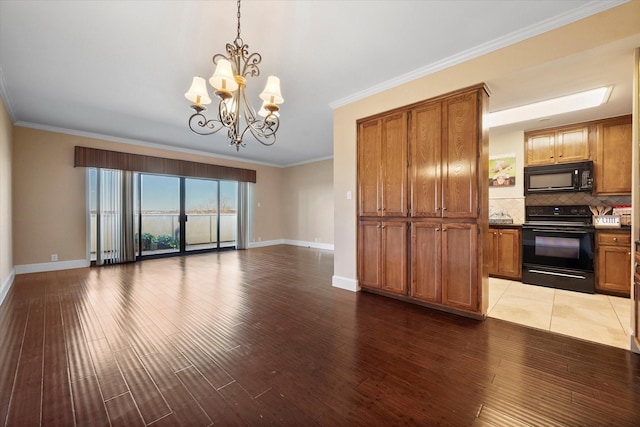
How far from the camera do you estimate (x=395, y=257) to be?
3.28 meters

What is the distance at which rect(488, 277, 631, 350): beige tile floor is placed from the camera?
7.87ft

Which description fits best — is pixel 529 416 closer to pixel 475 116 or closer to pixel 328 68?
pixel 475 116

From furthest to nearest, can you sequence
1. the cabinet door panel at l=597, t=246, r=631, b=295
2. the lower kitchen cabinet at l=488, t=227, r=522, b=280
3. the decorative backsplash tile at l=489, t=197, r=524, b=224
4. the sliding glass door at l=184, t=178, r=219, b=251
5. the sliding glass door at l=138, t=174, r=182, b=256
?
the sliding glass door at l=184, t=178, r=219, b=251 < the sliding glass door at l=138, t=174, r=182, b=256 < the decorative backsplash tile at l=489, t=197, r=524, b=224 < the lower kitchen cabinet at l=488, t=227, r=522, b=280 < the cabinet door panel at l=597, t=246, r=631, b=295

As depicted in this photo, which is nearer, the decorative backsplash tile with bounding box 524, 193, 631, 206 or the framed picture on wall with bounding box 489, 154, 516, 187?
the decorative backsplash tile with bounding box 524, 193, 631, 206

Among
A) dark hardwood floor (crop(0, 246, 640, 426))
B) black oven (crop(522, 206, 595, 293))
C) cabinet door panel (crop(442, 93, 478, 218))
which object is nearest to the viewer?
dark hardwood floor (crop(0, 246, 640, 426))

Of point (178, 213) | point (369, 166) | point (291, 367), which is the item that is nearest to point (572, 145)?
point (369, 166)

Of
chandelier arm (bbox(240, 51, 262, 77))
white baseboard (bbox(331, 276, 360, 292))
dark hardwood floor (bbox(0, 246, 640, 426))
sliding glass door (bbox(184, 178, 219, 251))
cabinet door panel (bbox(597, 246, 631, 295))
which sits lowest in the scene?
dark hardwood floor (bbox(0, 246, 640, 426))

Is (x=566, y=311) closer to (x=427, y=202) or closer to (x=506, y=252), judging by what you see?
(x=506, y=252)

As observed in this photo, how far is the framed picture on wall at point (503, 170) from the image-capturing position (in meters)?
4.50

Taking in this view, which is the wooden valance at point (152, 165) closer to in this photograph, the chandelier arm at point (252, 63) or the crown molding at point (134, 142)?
the crown molding at point (134, 142)

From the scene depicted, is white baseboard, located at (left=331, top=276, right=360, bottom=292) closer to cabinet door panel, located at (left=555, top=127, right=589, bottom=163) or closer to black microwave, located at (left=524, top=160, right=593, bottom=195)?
black microwave, located at (left=524, top=160, right=593, bottom=195)

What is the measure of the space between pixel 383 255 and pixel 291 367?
1947mm

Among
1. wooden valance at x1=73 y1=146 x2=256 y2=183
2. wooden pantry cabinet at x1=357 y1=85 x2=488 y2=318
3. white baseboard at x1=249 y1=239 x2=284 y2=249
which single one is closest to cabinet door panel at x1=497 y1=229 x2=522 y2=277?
wooden pantry cabinet at x1=357 y1=85 x2=488 y2=318

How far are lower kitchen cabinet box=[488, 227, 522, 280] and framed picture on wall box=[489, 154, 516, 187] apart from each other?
3.07 ft
